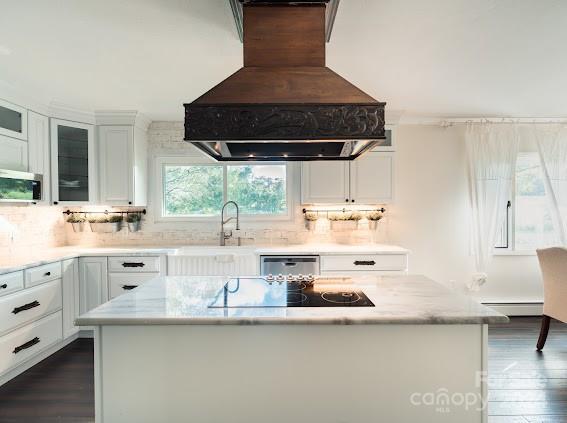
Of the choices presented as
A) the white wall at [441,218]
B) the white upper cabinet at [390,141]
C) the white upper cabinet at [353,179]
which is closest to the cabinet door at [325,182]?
the white upper cabinet at [353,179]

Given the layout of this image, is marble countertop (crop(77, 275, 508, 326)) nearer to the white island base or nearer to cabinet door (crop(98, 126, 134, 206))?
the white island base

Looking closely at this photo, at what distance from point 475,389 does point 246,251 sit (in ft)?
8.28

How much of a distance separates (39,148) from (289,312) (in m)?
3.25

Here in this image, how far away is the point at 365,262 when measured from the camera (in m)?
3.50

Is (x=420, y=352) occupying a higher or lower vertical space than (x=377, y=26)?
lower

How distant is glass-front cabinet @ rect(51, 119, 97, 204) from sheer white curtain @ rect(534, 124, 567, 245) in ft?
17.6

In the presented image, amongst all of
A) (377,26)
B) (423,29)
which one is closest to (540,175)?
(423,29)

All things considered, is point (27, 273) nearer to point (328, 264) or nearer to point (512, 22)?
point (328, 264)

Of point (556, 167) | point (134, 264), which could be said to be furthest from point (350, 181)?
point (556, 167)

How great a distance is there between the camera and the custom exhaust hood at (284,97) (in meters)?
1.48

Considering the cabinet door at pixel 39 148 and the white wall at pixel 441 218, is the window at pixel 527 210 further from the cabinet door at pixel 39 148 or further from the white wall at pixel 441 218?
the cabinet door at pixel 39 148

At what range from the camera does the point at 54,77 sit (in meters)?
2.82

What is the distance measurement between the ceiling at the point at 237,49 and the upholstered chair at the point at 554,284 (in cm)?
158

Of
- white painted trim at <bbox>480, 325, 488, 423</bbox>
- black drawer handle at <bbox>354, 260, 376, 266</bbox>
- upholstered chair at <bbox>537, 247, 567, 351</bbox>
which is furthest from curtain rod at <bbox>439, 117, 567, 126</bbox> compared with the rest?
white painted trim at <bbox>480, 325, 488, 423</bbox>
